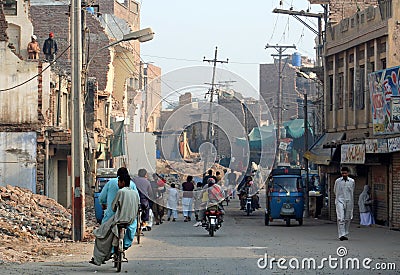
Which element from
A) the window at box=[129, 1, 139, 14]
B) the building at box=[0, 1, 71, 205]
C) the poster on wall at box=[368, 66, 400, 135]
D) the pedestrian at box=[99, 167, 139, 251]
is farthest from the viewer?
the window at box=[129, 1, 139, 14]

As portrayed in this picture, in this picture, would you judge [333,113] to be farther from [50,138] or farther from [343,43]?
[50,138]

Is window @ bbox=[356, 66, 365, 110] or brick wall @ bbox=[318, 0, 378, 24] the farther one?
brick wall @ bbox=[318, 0, 378, 24]

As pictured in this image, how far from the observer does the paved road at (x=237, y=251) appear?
1353 cm

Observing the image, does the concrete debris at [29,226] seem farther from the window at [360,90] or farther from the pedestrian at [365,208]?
the window at [360,90]

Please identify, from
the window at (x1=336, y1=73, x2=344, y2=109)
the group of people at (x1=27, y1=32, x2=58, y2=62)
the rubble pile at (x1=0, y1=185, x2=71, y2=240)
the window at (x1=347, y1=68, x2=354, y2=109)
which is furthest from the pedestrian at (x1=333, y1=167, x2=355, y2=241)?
the group of people at (x1=27, y1=32, x2=58, y2=62)

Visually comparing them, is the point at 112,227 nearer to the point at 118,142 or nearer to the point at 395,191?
the point at 395,191

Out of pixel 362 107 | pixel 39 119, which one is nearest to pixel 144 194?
pixel 362 107

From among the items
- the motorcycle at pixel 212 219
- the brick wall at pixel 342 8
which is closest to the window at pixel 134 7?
the brick wall at pixel 342 8

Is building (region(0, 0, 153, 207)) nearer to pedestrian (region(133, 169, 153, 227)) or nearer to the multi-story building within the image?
pedestrian (region(133, 169, 153, 227))

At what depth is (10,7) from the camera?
3916cm

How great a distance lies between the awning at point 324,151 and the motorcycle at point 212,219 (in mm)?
9851

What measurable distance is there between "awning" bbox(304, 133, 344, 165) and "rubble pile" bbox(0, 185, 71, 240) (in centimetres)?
1111

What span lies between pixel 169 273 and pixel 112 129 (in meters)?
36.6

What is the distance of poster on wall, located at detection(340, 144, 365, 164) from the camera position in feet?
89.2
